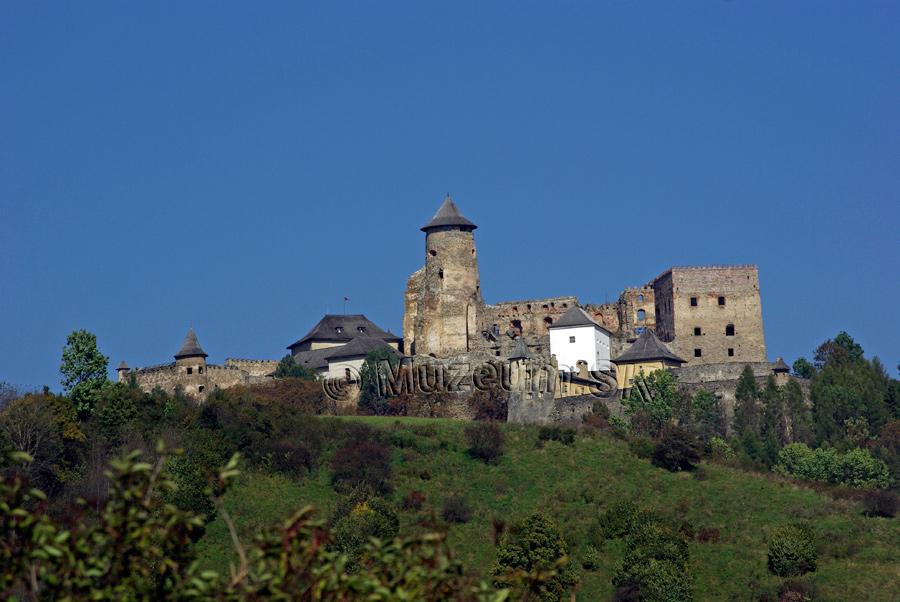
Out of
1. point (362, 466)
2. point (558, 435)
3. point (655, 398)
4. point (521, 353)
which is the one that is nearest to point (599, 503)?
point (558, 435)

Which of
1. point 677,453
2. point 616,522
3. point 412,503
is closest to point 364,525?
point 412,503

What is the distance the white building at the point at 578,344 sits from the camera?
250 ft

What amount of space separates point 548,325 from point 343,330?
1223 cm

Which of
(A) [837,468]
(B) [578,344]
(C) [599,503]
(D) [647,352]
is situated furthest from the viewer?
(B) [578,344]

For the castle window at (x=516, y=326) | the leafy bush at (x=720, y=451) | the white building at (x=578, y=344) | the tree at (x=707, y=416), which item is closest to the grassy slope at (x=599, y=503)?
the leafy bush at (x=720, y=451)

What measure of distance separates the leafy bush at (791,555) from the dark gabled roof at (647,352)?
78.0ft

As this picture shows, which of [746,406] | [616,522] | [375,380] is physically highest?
[375,380]

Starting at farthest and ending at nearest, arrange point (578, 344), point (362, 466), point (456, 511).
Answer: point (578, 344), point (362, 466), point (456, 511)

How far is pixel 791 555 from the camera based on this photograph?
5056 centimetres

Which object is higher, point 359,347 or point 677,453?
point 359,347

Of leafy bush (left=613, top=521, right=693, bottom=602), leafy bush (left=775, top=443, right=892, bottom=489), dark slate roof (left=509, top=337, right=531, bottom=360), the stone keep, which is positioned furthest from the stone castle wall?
leafy bush (left=613, top=521, right=693, bottom=602)

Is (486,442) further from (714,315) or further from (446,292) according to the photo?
(714,315)

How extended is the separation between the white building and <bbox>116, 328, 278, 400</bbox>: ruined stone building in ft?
49.9

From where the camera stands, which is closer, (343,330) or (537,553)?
(537,553)
